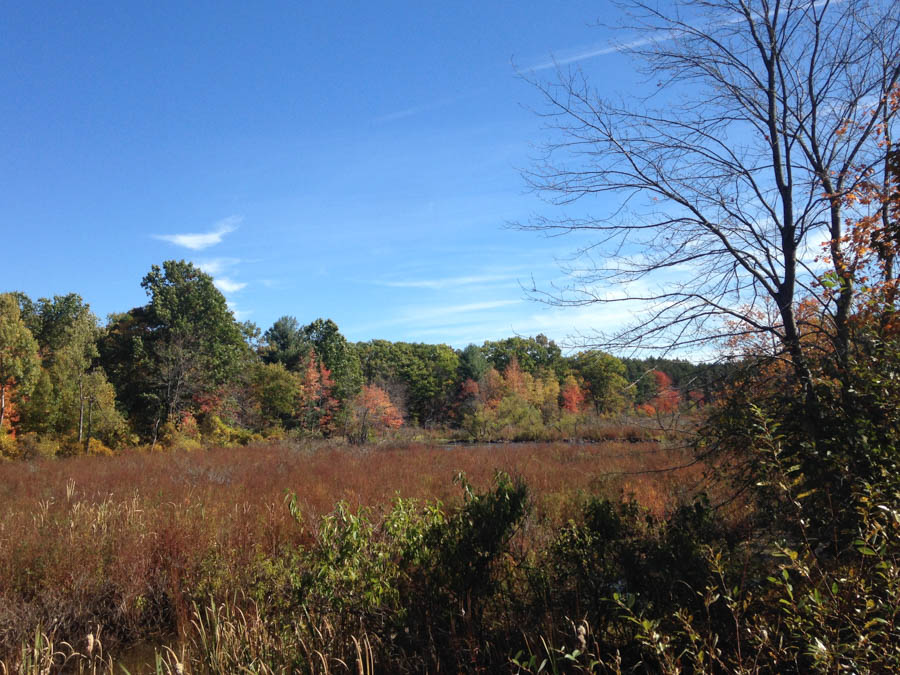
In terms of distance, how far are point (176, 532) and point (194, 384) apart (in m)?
24.6

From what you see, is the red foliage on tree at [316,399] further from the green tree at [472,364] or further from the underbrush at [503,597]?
the underbrush at [503,597]

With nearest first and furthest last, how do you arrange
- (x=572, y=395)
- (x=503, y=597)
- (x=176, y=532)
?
(x=503, y=597), (x=176, y=532), (x=572, y=395)

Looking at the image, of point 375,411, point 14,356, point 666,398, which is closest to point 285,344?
point 375,411

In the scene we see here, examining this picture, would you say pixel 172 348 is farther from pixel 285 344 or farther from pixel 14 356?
pixel 285 344

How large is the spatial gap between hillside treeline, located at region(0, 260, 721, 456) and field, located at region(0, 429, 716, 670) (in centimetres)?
685

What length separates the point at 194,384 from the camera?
28562mm

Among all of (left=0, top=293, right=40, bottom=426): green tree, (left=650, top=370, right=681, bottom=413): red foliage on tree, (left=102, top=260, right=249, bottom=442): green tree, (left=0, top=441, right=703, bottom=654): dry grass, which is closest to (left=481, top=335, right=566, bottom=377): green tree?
(left=102, top=260, right=249, bottom=442): green tree

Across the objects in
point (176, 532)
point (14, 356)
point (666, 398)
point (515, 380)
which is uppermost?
point (14, 356)

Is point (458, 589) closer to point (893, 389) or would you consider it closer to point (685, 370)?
point (893, 389)

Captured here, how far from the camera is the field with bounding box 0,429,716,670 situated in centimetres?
517

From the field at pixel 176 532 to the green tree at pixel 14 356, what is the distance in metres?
12.1

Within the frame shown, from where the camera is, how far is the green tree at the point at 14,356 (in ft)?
69.8

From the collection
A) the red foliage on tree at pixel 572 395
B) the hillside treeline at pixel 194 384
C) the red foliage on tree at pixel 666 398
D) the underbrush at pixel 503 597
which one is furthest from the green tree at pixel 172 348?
the red foliage on tree at pixel 572 395

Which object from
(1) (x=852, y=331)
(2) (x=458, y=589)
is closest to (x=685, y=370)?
(1) (x=852, y=331)
